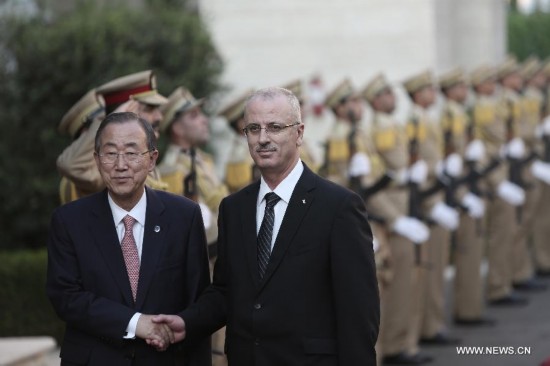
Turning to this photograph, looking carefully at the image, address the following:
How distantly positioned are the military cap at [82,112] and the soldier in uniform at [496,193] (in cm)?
709

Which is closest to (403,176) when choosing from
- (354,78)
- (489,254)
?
(489,254)

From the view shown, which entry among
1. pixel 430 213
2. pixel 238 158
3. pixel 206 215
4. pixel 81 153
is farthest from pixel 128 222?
pixel 430 213

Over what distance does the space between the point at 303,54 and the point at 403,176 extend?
290 inches

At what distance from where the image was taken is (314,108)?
17641mm

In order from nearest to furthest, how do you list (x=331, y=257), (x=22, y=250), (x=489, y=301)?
(x=331, y=257) → (x=22, y=250) → (x=489, y=301)

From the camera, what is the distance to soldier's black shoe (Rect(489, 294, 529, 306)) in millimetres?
13688

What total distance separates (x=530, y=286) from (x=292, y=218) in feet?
33.0

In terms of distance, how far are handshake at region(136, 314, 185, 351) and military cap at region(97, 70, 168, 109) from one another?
182 cm

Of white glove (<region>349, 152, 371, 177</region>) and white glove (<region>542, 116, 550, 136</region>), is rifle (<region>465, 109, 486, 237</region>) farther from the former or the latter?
white glove (<region>349, 152, 371, 177</region>)

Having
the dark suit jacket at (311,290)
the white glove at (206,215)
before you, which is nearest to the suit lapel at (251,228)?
the dark suit jacket at (311,290)

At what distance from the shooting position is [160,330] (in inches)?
197

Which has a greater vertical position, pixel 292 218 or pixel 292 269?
pixel 292 218

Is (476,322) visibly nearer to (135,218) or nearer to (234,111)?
(234,111)

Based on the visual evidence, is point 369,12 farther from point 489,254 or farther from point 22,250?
point 22,250
